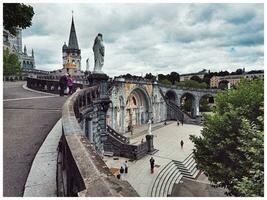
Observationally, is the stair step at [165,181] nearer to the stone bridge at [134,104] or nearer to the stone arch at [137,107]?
the stone bridge at [134,104]

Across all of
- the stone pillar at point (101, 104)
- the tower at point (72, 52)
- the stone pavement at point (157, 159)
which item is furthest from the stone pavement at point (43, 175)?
the tower at point (72, 52)

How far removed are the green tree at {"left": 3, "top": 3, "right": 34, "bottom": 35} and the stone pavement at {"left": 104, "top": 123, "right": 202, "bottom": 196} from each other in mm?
10844

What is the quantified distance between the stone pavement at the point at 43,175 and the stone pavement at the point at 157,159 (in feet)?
32.3

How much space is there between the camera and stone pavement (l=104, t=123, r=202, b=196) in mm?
16411

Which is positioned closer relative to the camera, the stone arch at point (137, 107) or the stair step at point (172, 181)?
the stair step at point (172, 181)

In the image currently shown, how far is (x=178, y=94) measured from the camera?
174 feet

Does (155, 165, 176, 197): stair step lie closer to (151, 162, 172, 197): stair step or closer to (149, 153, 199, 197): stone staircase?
(149, 153, 199, 197): stone staircase

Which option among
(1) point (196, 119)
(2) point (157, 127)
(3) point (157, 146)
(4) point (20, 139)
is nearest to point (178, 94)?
(1) point (196, 119)

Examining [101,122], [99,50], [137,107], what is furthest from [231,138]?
[137,107]

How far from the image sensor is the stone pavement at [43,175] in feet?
11.3

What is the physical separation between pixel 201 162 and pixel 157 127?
26.0m

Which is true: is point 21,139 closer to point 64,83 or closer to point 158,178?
point 64,83

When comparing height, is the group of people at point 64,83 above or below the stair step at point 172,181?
above

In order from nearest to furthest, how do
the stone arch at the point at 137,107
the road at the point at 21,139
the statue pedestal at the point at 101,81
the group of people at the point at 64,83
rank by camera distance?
the road at the point at 21,139 → the statue pedestal at the point at 101,81 → the group of people at the point at 64,83 → the stone arch at the point at 137,107
